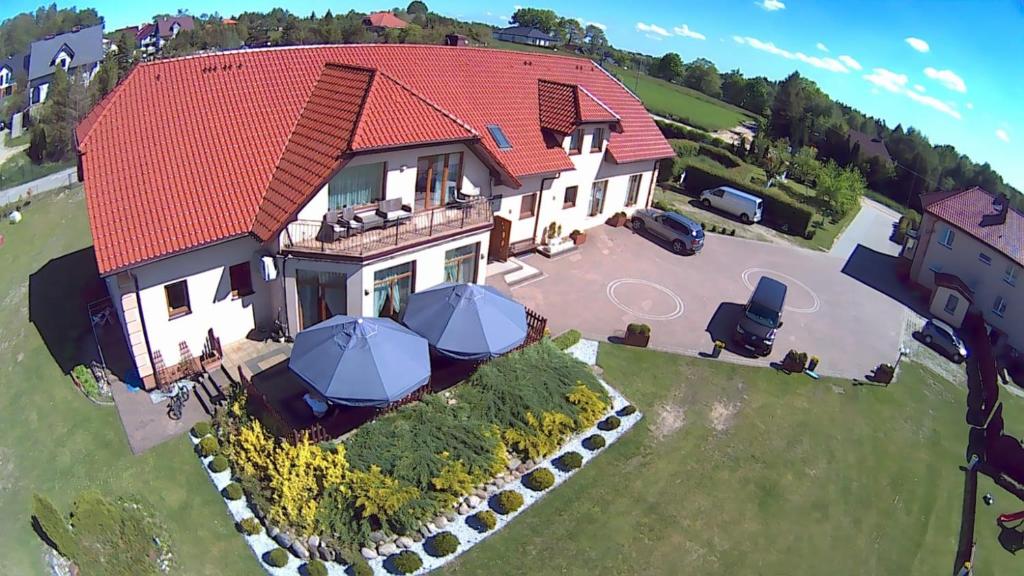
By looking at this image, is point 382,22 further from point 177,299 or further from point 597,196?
point 177,299

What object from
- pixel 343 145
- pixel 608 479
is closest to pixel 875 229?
pixel 608 479

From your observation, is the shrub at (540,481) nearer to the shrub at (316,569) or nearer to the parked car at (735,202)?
the shrub at (316,569)

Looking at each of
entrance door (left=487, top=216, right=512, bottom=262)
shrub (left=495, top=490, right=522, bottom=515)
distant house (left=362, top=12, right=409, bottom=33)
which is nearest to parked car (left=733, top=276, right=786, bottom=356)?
entrance door (left=487, top=216, right=512, bottom=262)

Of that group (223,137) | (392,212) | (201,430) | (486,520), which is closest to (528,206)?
(392,212)

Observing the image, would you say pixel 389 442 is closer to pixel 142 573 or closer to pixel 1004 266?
pixel 142 573

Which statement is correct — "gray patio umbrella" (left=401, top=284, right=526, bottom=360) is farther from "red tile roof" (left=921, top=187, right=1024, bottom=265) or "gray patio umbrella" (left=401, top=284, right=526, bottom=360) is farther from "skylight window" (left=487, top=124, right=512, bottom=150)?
"red tile roof" (left=921, top=187, right=1024, bottom=265)
